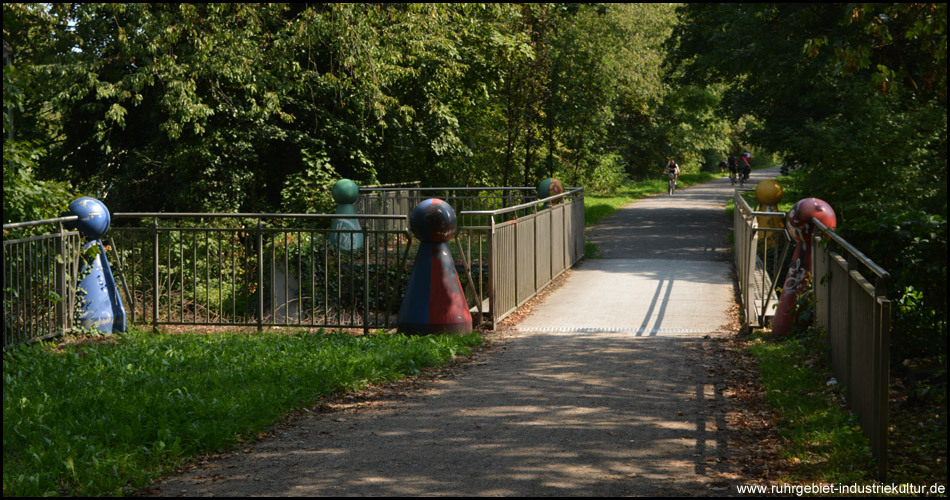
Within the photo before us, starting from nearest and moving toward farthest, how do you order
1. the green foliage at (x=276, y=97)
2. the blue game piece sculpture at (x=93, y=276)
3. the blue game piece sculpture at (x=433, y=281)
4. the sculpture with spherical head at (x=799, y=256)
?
the sculpture with spherical head at (x=799, y=256) → the blue game piece sculpture at (x=433, y=281) → the blue game piece sculpture at (x=93, y=276) → the green foliage at (x=276, y=97)

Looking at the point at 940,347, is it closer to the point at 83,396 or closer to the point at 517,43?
the point at 83,396

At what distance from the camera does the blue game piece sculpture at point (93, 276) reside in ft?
33.0

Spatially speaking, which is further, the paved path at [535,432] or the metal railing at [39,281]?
the metal railing at [39,281]

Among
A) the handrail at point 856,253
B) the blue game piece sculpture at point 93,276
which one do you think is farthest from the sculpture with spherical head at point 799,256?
the blue game piece sculpture at point 93,276

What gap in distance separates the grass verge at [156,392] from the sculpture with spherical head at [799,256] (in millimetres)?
3239

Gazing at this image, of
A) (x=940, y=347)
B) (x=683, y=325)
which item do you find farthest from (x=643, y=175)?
(x=940, y=347)

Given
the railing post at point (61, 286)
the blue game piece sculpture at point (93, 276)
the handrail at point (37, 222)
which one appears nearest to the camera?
the handrail at point (37, 222)

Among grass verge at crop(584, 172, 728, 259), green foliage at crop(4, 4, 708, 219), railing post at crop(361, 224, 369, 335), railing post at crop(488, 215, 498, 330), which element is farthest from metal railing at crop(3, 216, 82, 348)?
grass verge at crop(584, 172, 728, 259)

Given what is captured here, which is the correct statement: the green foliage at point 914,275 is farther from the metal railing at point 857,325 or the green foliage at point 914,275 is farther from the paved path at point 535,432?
the paved path at point 535,432

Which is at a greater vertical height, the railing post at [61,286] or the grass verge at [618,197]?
the grass verge at [618,197]

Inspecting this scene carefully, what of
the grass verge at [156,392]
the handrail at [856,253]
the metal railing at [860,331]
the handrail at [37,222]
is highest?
the handrail at [37,222]

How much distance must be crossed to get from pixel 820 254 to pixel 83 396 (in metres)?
6.45

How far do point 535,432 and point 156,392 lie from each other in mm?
2996

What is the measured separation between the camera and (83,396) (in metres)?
6.75
